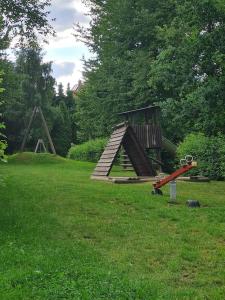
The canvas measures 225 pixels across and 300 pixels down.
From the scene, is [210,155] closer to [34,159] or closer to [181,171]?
[181,171]

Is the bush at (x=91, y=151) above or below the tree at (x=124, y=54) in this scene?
below

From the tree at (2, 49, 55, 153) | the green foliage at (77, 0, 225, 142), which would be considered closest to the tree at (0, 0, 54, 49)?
the green foliage at (77, 0, 225, 142)

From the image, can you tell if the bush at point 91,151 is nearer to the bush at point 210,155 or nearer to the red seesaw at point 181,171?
the bush at point 210,155

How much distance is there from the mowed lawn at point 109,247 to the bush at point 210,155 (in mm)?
6087

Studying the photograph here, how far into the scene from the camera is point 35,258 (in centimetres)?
568

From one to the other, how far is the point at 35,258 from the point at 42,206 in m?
3.94

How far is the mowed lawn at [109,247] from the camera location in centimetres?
477

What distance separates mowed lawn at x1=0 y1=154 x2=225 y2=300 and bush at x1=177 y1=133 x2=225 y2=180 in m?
6.09

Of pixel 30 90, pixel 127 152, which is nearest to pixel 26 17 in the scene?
pixel 127 152

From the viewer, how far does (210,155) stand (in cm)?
1756

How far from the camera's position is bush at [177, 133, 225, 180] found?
1705cm

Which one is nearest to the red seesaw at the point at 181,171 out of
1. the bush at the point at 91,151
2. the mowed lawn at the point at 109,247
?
the mowed lawn at the point at 109,247

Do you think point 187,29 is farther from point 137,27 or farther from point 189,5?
point 137,27

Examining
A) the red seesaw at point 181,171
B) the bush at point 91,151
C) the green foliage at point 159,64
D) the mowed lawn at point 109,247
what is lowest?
the mowed lawn at point 109,247
